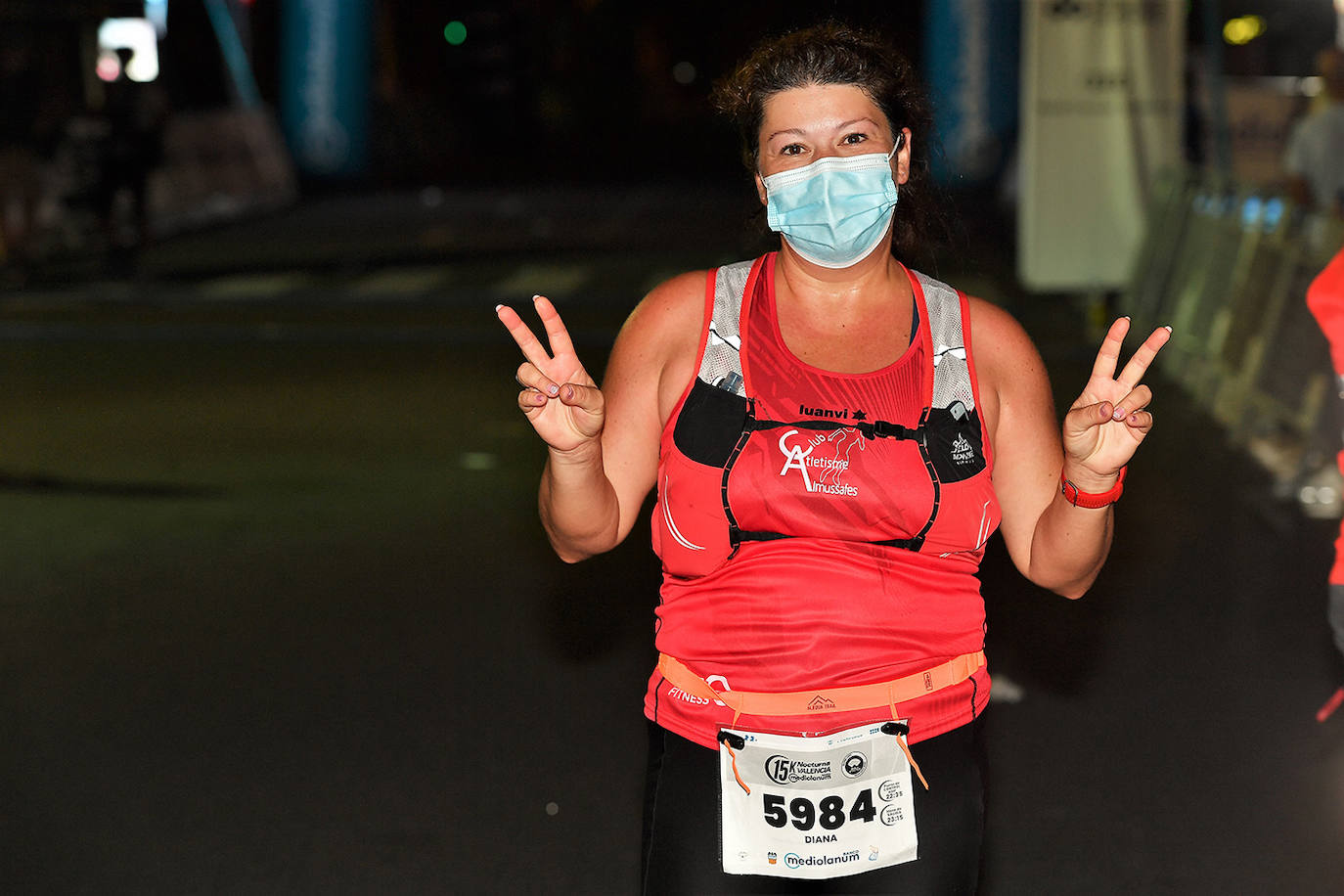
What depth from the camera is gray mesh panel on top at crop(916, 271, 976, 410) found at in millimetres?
2891

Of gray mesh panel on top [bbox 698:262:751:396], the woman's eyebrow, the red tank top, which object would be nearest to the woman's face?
the woman's eyebrow

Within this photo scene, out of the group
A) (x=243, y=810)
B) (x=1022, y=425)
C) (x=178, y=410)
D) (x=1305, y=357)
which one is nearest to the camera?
(x=1022, y=425)

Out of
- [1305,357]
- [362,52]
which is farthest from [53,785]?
[362,52]

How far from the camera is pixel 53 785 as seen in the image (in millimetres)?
5402

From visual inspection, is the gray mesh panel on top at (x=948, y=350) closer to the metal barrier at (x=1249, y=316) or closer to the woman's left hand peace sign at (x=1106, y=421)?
the woman's left hand peace sign at (x=1106, y=421)

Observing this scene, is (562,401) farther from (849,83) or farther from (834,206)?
(849,83)

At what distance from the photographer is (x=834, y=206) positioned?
2.97m

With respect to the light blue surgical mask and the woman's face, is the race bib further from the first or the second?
the woman's face

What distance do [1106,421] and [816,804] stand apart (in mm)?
721

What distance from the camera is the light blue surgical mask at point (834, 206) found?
299cm

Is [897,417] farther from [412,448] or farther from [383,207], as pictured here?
[383,207]

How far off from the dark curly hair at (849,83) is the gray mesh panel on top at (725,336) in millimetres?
274

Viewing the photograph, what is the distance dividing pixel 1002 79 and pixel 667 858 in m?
33.6

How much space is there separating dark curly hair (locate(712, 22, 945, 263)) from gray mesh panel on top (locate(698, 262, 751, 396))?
0.90ft
